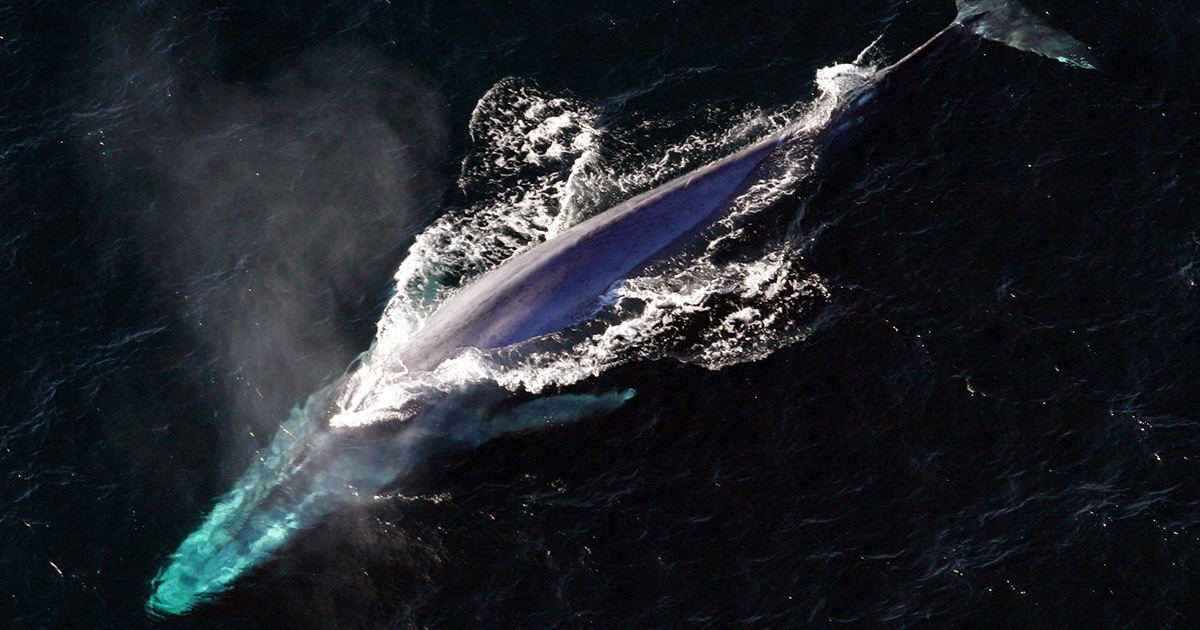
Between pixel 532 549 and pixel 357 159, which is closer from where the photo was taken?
pixel 532 549

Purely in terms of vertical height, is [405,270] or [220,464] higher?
[405,270]

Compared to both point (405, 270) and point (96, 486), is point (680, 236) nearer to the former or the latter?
point (405, 270)

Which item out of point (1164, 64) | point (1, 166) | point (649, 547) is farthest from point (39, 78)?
point (1164, 64)

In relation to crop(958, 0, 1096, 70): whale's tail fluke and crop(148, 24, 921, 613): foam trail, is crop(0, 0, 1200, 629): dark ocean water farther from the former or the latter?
crop(958, 0, 1096, 70): whale's tail fluke

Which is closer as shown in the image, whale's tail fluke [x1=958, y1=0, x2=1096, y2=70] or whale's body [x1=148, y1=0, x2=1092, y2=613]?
whale's body [x1=148, y1=0, x2=1092, y2=613]

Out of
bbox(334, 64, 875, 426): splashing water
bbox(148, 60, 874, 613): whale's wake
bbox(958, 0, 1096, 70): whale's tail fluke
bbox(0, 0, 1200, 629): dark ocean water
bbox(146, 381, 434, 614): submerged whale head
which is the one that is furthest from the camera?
bbox(958, 0, 1096, 70): whale's tail fluke

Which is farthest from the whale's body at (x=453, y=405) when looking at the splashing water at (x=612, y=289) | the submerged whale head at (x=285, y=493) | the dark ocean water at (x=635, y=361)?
the dark ocean water at (x=635, y=361)

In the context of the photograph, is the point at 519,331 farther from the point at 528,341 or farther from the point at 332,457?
the point at 332,457

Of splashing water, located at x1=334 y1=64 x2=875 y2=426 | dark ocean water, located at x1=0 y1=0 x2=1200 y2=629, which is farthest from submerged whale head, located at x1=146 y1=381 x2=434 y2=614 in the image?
splashing water, located at x1=334 y1=64 x2=875 y2=426

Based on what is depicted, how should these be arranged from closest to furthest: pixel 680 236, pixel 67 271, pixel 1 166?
1. pixel 680 236
2. pixel 67 271
3. pixel 1 166
